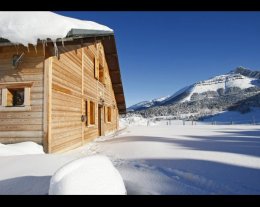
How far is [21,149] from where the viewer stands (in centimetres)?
684

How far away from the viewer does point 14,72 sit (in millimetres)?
7652

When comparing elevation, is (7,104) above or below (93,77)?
below

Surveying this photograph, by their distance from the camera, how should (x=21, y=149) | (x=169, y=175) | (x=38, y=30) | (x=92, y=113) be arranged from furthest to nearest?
(x=92, y=113)
(x=38, y=30)
(x=21, y=149)
(x=169, y=175)

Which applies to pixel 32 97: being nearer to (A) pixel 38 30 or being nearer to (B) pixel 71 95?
(A) pixel 38 30

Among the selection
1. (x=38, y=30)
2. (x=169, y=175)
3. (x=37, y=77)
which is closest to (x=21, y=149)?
(x=37, y=77)

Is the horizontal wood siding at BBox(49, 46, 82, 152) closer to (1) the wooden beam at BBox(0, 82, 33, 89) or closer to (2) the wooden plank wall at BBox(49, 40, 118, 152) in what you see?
(2) the wooden plank wall at BBox(49, 40, 118, 152)

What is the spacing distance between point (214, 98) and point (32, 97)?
8885cm

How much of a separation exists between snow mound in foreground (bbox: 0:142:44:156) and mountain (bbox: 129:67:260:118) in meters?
54.7

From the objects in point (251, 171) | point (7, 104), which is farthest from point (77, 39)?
point (251, 171)

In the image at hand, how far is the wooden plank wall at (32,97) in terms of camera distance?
748 centimetres
